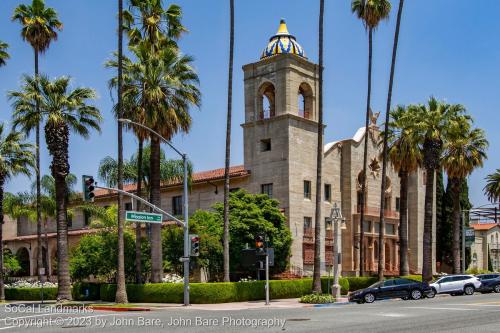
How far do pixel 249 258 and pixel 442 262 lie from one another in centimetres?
3461

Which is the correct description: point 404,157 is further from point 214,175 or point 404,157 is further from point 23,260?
point 23,260

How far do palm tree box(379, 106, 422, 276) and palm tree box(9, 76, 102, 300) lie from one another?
70.3 feet

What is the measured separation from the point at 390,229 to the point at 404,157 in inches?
409

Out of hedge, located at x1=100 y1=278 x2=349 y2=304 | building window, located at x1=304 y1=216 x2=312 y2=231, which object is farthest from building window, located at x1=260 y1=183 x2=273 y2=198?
hedge, located at x1=100 y1=278 x2=349 y2=304

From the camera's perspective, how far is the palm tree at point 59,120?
129 ft

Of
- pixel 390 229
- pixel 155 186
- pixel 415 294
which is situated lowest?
pixel 415 294

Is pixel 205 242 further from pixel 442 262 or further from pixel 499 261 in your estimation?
pixel 499 261

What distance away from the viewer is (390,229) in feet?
187

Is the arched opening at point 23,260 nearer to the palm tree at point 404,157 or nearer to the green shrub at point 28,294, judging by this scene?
the green shrub at point 28,294

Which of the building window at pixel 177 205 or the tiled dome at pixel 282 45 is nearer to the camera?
the tiled dome at pixel 282 45

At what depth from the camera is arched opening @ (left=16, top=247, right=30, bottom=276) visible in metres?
67.2

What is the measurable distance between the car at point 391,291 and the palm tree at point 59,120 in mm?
17234

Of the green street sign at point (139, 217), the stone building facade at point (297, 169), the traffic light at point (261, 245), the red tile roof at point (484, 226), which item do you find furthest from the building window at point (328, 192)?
the red tile roof at point (484, 226)

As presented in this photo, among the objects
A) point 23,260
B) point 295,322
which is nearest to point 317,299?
point 295,322
